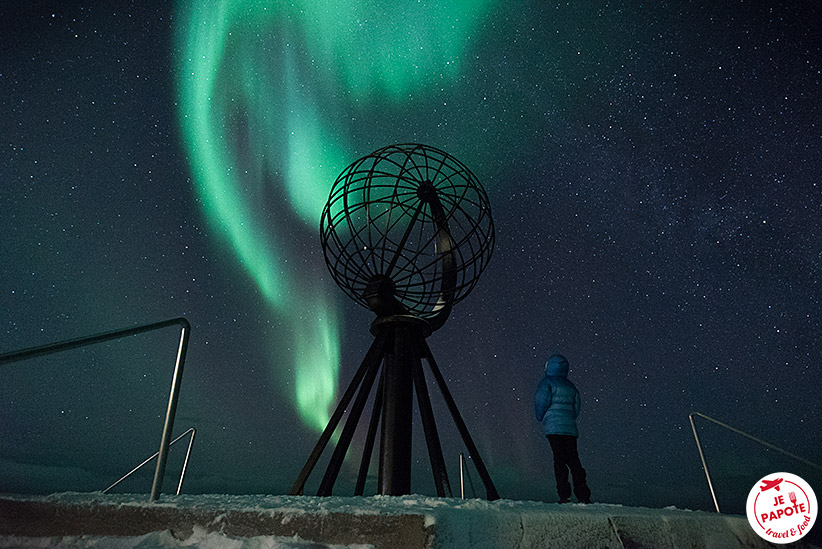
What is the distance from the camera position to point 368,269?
17.6ft

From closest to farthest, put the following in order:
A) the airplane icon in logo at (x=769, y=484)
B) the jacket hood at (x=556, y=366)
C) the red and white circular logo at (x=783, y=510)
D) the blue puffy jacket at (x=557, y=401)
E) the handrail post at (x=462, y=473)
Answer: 1. the red and white circular logo at (x=783, y=510)
2. the airplane icon in logo at (x=769, y=484)
3. the blue puffy jacket at (x=557, y=401)
4. the jacket hood at (x=556, y=366)
5. the handrail post at (x=462, y=473)

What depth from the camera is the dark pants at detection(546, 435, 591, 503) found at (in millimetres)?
4527

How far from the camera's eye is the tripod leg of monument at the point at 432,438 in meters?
4.00

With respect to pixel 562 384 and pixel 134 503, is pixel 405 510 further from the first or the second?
pixel 562 384

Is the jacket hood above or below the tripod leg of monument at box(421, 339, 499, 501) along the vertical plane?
above

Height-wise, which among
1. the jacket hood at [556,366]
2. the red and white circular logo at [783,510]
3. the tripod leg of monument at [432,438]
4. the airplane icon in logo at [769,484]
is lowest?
the red and white circular logo at [783,510]

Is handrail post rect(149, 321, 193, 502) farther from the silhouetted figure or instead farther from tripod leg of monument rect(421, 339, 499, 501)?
the silhouetted figure

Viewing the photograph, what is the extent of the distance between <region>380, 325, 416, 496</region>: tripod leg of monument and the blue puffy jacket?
154cm

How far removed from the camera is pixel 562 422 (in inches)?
187

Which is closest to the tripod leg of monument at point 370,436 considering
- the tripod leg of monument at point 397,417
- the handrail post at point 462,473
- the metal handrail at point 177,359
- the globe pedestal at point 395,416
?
the globe pedestal at point 395,416

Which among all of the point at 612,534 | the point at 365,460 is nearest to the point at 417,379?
the point at 365,460

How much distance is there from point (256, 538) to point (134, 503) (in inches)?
31.6

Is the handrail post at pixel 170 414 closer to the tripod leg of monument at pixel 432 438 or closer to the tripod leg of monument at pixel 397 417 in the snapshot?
the tripod leg of monument at pixel 397 417

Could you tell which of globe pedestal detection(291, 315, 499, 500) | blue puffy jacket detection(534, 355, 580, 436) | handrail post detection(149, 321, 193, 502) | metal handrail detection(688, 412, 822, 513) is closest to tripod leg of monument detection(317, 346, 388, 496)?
globe pedestal detection(291, 315, 499, 500)
